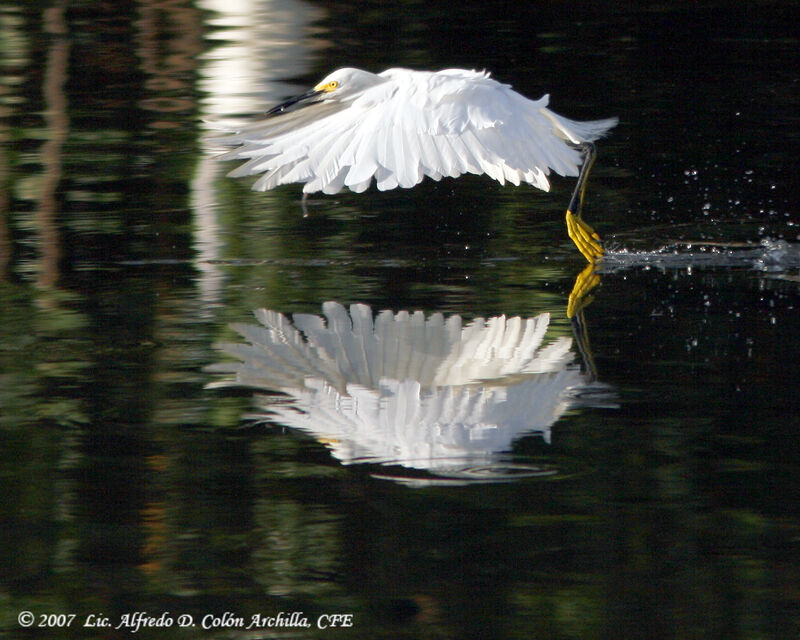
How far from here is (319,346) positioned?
7.36m

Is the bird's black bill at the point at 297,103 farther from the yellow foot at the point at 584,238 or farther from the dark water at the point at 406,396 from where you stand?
the yellow foot at the point at 584,238

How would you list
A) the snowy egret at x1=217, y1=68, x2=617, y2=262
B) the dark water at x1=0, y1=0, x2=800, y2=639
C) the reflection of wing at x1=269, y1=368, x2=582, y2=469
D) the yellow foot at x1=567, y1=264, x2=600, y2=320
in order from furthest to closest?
the yellow foot at x1=567, y1=264, x2=600, y2=320 → the snowy egret at x1=217, y1=68, x2=617, y2=262 → the reflection of wing at x1=269, y1=368, x2=582, y2=469 → the dark water at x1=0, y1=0, x2=800, y2=639

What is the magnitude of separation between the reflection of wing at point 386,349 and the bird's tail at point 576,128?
1.28 m

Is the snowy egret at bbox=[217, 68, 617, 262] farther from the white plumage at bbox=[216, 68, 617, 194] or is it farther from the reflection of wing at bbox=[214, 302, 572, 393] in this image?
the reflection of wing at bbox=[214, 302, 572, 393]

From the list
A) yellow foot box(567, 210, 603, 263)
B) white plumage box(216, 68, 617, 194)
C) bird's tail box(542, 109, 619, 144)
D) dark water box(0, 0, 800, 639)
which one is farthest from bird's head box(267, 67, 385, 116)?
yellow foot box(567, 210, 603, 263)

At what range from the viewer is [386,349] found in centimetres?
732

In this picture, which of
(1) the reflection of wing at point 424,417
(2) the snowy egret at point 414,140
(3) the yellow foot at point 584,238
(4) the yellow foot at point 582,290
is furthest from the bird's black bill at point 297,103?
(1) the reflection of wing at point 424,417

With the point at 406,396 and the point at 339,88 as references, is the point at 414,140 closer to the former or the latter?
the point at 339,88

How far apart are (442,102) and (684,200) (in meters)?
2.87

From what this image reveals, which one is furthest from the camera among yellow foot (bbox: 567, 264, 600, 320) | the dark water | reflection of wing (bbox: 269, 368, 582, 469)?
yellow foot (bbox: 567, 264, 600, 320)

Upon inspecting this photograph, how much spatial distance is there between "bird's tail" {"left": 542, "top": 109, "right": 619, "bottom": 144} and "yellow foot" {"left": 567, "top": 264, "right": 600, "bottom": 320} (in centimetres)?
71

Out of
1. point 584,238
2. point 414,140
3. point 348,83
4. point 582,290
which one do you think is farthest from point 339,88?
point 582,290

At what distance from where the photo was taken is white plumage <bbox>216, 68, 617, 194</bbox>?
7926 millimetres

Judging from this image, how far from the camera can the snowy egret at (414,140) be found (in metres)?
7.93
